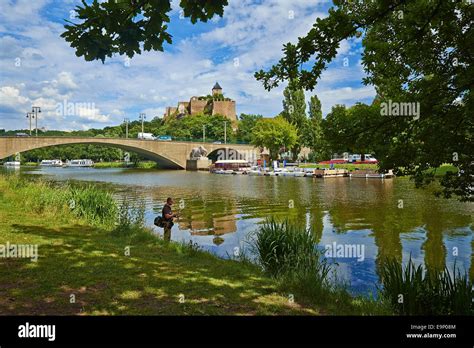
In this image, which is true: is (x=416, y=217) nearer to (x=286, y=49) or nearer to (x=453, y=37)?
(x=453, y=37)

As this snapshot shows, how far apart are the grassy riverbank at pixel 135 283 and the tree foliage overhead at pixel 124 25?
359cm

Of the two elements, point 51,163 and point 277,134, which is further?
Answer: point 51,163

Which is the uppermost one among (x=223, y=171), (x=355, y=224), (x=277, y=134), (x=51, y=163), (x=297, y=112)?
(x=297, y=112)

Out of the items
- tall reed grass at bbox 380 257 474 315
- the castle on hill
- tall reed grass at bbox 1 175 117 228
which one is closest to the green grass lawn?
tall reed grass at bbox 380 257 474 315

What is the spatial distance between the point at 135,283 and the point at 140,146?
256 feet

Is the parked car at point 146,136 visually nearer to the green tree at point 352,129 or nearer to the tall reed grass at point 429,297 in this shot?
the green tree at point 352,129

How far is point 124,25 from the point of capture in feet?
14.2

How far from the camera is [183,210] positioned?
932 inches

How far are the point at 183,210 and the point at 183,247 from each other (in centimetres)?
1313

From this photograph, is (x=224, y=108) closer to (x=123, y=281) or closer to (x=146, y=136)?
(x=146, y=136)

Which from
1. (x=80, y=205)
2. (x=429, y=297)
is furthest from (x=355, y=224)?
(x=80, y=205)

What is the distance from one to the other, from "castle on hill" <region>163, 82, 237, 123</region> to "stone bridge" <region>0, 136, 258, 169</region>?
124 feet
